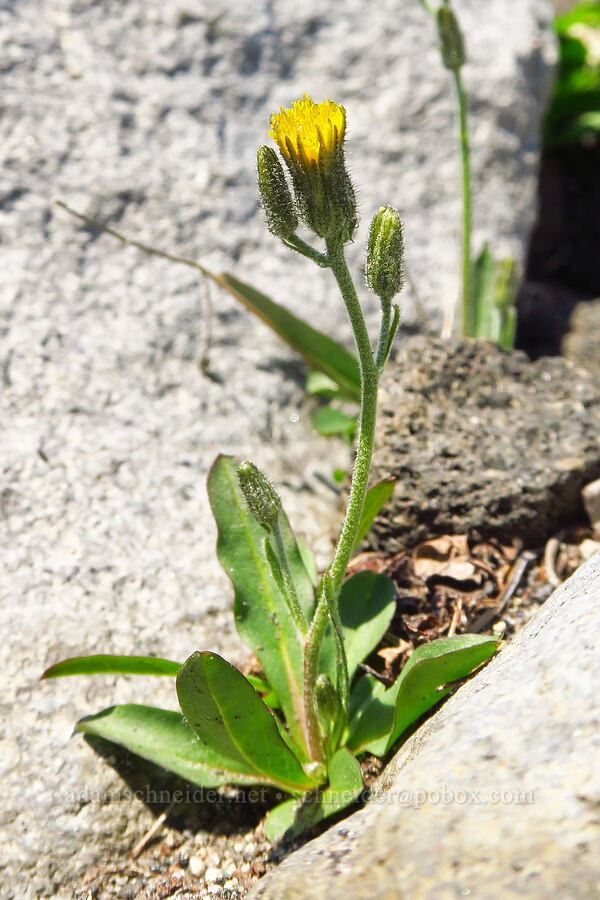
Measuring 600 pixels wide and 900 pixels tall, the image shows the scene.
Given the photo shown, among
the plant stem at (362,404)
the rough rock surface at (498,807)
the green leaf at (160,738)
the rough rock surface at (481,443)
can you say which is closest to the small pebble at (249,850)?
the green leaf at (160,738)

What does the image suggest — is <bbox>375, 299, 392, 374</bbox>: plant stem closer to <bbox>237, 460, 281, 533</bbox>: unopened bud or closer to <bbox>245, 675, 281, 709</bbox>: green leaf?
<bbox>237, 460, 281, 533</bbox>: unopened bud

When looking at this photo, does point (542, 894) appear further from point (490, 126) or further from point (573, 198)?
point (573, 198)

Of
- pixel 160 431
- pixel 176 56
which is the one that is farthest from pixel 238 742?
pixel 176 56

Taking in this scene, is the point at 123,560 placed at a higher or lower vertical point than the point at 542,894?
lower

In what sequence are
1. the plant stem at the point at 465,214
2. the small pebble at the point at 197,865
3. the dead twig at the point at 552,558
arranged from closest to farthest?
the small pebble at the point at 197,865
the dead twig at the point at 552,558
the plant stem at the point at 465,214

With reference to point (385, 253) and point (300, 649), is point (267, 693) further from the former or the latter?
point (385, 253)

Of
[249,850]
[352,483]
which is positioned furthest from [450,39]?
[249,850]

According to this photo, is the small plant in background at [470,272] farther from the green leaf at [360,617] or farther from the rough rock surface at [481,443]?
the green leaf at [360,617]
